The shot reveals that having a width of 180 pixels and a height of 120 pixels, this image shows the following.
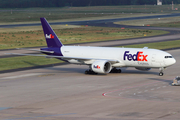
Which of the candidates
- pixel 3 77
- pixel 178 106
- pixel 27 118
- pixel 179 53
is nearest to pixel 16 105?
pixel 27 118

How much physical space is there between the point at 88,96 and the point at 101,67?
12.6 m

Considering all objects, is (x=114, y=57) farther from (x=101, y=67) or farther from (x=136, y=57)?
(x=136, y=57)

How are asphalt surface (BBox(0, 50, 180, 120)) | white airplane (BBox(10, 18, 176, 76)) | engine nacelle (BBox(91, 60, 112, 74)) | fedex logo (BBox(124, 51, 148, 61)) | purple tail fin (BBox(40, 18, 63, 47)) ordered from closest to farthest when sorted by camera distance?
asphalt surface (BBox(0, 50, 180, 120)), white airplane (BBox(10, 18, 176, 76)), fedex logo (BBox(124, 51, 148, 61)), engine nacelle (BBox(91, 60, 112, 74)), purple tail fin (BBox(40, 18, 63, 47))

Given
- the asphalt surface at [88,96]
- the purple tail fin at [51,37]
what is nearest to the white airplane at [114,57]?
the purple tail fin at [51,37]

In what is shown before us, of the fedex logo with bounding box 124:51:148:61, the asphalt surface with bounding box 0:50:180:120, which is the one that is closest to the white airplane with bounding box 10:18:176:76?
the fedex logo with bounding box 124:51:148:61

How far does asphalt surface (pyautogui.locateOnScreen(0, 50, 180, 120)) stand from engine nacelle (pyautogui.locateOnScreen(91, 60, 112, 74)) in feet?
3.33

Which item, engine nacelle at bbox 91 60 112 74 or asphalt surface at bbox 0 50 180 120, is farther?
engine nacelle at bbox 91 60 112 74

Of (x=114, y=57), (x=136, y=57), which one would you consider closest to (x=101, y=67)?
(x=114, y=57)

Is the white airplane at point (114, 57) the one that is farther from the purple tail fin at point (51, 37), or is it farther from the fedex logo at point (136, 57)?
the purple tail fin at point (51, 37)

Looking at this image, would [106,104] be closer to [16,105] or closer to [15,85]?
[16,105]

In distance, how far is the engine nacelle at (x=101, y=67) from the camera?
157ft

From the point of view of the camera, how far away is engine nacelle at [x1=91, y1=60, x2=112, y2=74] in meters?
47.8

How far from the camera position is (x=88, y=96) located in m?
35.6

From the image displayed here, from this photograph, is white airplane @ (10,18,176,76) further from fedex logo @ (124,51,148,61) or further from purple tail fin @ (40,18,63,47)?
purple tail fin @ (40,18,63,47)
